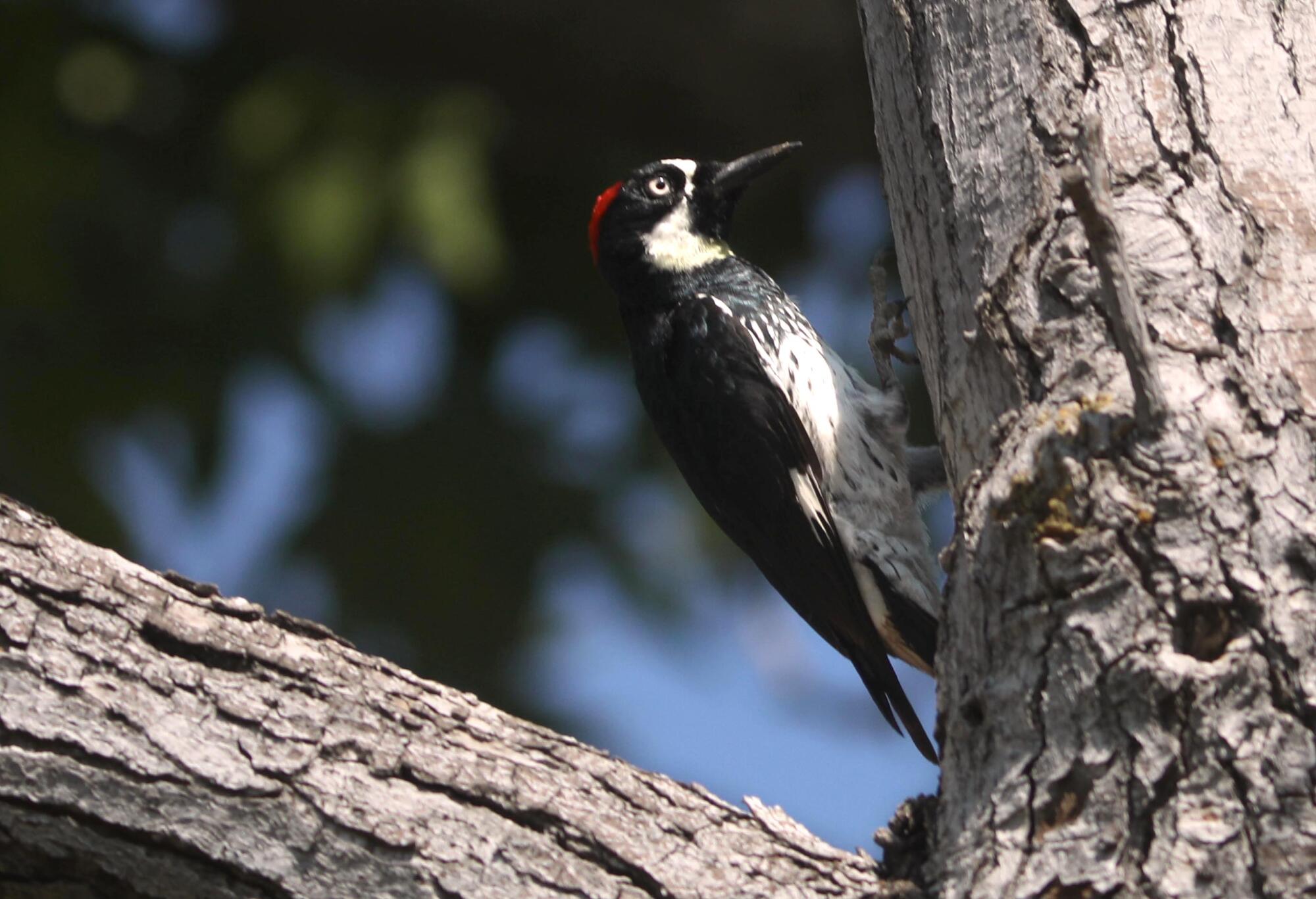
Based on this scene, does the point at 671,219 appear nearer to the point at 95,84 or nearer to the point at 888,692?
the point at 888,692

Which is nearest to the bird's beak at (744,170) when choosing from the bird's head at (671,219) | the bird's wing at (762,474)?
the bird's head at (671,219)

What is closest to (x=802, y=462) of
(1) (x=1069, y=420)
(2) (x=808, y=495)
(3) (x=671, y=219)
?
(2) (x=808, y=495)

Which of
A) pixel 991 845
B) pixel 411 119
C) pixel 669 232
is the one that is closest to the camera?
pixel 991 845

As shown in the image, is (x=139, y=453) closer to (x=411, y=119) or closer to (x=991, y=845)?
(x=411, y=119)

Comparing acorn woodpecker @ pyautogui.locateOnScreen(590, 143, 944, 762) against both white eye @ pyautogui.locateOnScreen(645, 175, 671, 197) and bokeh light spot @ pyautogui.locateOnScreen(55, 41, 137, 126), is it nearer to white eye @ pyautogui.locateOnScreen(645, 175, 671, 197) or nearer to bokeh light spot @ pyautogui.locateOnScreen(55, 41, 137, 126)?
white eye @ pyautogui.locateOnScreen(645, 175, 671, 197)

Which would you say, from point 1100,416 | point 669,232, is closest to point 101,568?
point 1100,416

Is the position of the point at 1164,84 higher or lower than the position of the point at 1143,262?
higher

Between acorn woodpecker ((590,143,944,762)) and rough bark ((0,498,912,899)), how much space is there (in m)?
1.48

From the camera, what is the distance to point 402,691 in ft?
6.87

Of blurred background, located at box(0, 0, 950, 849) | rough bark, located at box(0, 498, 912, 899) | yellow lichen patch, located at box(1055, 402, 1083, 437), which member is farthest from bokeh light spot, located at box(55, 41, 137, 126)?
yellow lichen patch, located at box(1055, 402, 1083, 437)

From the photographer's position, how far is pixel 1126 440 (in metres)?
1.80

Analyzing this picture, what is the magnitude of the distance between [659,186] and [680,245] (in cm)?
22

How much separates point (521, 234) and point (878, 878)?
4.72m

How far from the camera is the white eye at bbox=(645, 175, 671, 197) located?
14.2ft
